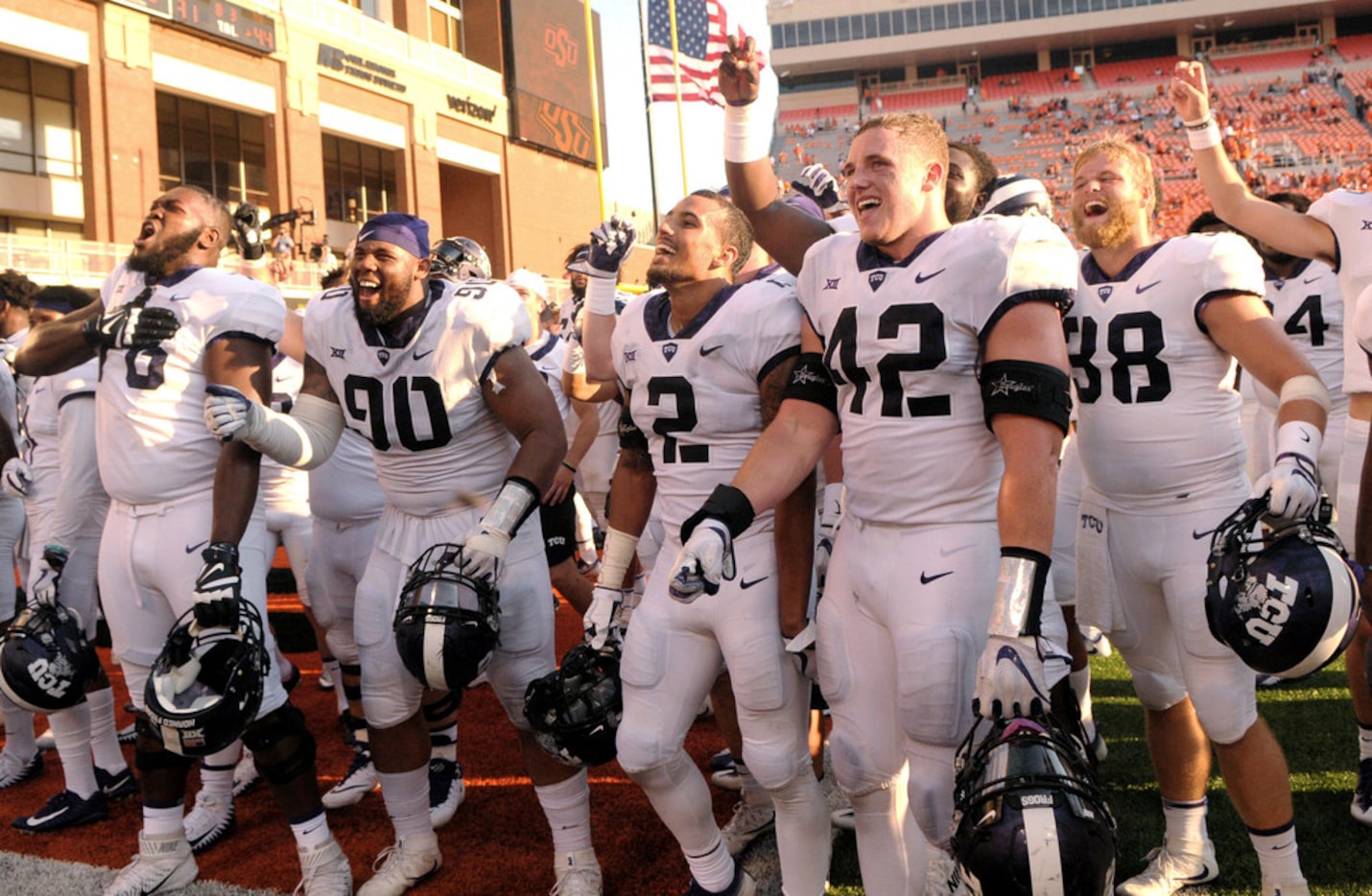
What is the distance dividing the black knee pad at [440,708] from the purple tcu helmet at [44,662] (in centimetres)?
121

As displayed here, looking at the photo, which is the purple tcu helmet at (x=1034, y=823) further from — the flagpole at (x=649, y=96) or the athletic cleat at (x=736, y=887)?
the flagpole at (x=649, y=96)

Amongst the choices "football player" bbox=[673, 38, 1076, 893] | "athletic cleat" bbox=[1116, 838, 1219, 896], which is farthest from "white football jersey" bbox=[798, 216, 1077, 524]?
"athletic cleat" bbox=[1116, 838, 1219, 896]

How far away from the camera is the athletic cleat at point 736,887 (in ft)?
10.1

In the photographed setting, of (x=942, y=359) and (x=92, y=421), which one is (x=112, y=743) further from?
(x=942, y=359)

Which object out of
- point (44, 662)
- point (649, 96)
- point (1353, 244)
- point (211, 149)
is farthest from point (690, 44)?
point (211, 149)

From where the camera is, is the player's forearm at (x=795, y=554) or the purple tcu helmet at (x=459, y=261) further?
the purple tcu helmet at (x=459, y=261)

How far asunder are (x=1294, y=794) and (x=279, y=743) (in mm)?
3467

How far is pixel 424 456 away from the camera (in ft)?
11.3

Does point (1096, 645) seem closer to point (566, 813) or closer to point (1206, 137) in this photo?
point (1206, 137)

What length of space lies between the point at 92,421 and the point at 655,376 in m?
2.65

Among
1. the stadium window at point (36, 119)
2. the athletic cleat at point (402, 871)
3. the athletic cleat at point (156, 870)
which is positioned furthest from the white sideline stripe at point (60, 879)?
the stadium window at point (36, 119)

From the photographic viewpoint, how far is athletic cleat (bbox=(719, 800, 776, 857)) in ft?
11.9

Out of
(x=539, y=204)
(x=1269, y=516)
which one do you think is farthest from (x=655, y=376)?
(x=539, y=204)

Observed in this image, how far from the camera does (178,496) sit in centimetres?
348
